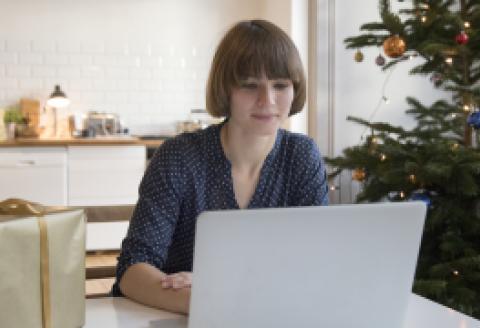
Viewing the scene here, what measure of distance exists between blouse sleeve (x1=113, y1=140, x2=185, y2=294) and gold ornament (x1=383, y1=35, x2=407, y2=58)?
5.29 ft

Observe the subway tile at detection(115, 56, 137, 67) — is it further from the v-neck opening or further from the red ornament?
the v-neck opening

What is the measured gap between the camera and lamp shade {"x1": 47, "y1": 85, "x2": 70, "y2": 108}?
18.2 ft

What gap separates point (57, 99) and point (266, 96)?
4.21 m

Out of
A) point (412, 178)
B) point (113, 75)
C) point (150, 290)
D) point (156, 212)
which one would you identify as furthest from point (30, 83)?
point (150, 290)

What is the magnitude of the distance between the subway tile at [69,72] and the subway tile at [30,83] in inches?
6.3

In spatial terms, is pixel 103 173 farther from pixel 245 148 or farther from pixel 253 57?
pixel 253 57

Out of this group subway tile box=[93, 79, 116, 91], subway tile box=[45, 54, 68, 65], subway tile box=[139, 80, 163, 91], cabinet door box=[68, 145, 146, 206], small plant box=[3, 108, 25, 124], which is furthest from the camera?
subway tile box=[139, 80, 163, 91]

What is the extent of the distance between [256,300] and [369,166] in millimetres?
2349

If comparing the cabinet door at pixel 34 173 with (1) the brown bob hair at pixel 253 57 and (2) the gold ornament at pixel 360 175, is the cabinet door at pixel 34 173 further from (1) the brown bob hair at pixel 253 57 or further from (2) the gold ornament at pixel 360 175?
(1) the brown bob hair at pixel 253 57

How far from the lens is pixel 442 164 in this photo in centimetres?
295

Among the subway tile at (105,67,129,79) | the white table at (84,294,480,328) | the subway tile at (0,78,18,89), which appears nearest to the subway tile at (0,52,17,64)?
the subway tile at (0,78,18,89)

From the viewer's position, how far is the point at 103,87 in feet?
19.0

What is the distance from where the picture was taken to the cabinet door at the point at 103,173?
5.27 m

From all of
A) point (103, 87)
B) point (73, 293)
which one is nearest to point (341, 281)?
point (73, 293)
